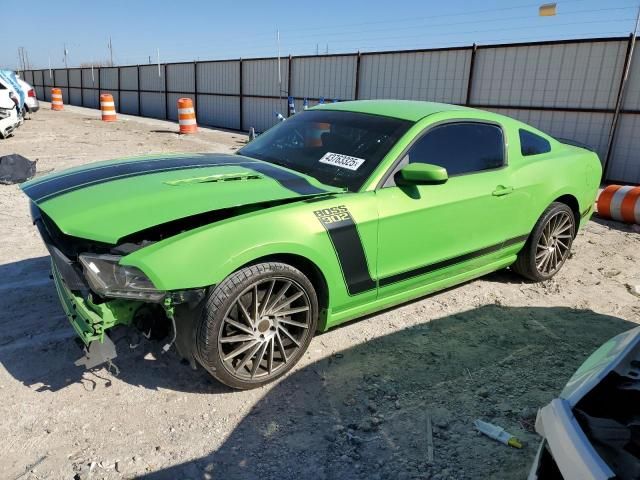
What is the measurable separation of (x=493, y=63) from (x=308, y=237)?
10881mm

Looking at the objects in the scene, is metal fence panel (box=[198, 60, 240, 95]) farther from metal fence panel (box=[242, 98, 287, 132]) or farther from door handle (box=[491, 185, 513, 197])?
door handle (box=[491, 185, 513, 197])

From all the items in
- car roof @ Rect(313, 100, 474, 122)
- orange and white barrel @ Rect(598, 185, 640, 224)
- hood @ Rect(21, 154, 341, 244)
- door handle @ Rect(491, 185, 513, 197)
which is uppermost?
car roof @ Rect(313, 100, 474, 122)

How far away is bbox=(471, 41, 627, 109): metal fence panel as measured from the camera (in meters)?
9.99

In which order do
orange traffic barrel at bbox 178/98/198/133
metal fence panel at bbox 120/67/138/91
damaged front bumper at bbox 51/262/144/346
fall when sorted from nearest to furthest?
damaged front bumper at bbox 51/262/144/346, orange traffic barrel at bbox 178/98/198/133, metal fence panel at bbox 120/67/138/91

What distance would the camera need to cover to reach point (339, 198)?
2979 millimetres

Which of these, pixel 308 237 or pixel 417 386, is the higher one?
pixel 308 237

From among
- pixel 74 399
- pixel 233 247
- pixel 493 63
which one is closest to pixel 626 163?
pixel 493 63

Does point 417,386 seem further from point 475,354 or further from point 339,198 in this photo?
point 339,198

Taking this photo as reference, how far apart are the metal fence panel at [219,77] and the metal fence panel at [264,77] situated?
0.59m

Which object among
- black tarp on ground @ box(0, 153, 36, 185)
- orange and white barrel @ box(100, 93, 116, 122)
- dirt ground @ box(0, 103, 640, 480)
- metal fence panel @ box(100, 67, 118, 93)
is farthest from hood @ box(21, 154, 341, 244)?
metal fence panel @ box(100, 67, 118, 93)

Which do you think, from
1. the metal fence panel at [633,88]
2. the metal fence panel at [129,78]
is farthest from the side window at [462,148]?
the metal fence panel at [129,78]

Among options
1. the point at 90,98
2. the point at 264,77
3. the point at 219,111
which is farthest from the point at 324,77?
the point at 90,98

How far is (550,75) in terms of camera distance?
35.6 ft

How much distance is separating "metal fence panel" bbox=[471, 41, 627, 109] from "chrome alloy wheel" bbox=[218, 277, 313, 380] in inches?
388
